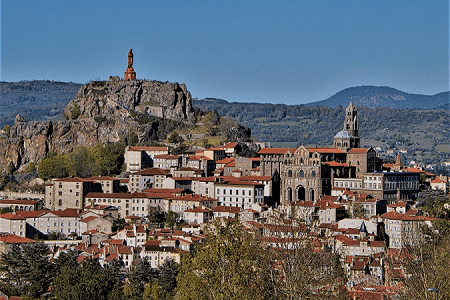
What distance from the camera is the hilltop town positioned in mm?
65188

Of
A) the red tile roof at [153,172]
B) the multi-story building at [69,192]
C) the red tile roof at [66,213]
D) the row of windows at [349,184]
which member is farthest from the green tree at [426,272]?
the red tile roof at [153,172]

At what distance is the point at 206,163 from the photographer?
276ft

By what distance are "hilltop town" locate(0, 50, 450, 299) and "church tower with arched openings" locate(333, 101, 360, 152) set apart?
135 millimetres

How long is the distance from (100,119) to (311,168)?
1512 inches

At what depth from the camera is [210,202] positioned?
75.1m

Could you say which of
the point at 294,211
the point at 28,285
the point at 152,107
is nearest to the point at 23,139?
the point at 152,107

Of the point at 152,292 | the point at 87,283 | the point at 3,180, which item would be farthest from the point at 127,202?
the point at 3,180

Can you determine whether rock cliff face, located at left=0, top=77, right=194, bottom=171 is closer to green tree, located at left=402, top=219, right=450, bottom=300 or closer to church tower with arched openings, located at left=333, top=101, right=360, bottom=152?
church tower with arched openings, located at left=333, top=101, right=360, bottom=152

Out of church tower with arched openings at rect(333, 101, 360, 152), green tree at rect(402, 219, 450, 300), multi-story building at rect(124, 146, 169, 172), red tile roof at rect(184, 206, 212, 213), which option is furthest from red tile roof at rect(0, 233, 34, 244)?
green tree at rect(402, 219, 450, 300)

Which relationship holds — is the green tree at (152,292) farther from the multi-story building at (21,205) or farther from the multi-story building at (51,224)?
the multi-story building at (21,205)

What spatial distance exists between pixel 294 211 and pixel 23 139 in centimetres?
8731

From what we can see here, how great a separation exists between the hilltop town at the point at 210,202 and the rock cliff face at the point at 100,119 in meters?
14.9

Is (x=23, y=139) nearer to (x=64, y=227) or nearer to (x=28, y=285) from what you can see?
(x=64, y=227)

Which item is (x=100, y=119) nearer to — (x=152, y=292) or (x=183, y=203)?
(x=183, y=203)
